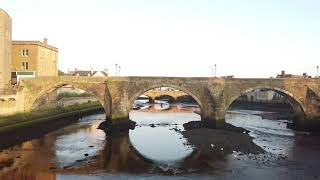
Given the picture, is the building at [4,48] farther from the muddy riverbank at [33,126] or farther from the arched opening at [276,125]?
the arched opening at [276,125]

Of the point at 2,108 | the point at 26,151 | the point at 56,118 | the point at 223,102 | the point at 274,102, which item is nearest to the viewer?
the point at 26,151

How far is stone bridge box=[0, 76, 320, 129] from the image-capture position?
56.2 metres

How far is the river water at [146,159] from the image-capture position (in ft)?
101

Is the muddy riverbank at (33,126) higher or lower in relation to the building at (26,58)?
lower

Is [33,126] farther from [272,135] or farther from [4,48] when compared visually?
[272,135]

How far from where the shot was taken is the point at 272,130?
185 ft

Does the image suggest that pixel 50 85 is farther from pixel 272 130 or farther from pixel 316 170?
pixel 316 170

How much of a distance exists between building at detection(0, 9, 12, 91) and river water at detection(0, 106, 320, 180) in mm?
13206

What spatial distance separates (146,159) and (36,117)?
25396mm

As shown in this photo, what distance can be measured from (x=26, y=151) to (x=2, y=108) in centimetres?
1407

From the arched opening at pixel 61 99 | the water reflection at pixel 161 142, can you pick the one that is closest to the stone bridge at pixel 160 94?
the arched opening at pixel 61 99

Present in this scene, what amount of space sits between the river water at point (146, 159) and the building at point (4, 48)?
13206 millimetres

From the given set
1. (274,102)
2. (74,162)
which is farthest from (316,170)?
(274,102)

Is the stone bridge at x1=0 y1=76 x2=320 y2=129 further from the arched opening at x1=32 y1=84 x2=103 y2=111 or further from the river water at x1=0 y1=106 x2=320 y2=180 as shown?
the river water at x1=0 y1=106 x2=320 y2=180
